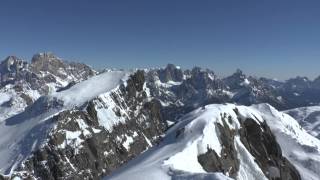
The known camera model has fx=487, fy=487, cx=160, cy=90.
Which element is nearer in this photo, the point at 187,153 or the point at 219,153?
the point at 187,153

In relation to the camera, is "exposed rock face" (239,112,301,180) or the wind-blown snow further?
"exposed rock face" (239,112,301,180)

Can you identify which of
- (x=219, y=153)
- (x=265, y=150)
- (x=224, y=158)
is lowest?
(x=265, y=150)

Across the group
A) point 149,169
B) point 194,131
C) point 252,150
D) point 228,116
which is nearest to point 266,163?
point 252,150

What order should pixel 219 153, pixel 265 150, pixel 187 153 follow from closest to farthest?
pixel 187 153 → pixel 219 153 → pixel 265 150

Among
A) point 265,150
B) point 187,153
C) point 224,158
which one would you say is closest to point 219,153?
point 224,158

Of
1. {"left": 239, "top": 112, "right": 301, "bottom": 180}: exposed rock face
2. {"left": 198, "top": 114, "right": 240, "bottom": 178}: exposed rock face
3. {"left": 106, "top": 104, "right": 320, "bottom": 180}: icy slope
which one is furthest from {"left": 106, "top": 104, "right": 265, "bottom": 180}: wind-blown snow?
{"left": 239, "top": 112, "right": 301, "bottom": 180}: exposed rock face

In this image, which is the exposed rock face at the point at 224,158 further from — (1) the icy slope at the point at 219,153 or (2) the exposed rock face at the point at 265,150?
(2) the exposed rock face at the point at 265,150

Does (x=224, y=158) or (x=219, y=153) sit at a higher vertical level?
(x=219, y=153)

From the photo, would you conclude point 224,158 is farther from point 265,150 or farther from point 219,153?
point 265,150

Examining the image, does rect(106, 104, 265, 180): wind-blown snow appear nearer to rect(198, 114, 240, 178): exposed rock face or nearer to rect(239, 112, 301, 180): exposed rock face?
rect(198, 114, 240, 178): exposed rock face

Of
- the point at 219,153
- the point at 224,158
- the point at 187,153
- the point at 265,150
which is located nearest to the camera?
the point at 187,153
